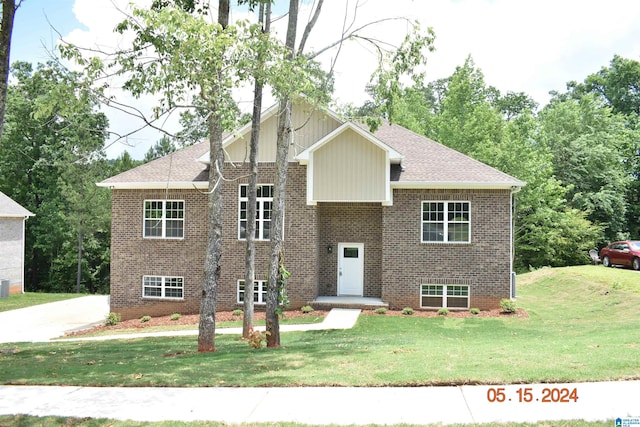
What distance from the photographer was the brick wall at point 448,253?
1958 centimetres

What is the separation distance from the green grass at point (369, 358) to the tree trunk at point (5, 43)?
14.9 feet

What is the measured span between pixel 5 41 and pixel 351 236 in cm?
1492

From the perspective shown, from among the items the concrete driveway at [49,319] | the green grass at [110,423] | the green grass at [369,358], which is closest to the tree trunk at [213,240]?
the green grass at [369,358]

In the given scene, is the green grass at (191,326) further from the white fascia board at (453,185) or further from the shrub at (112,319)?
the white fascia board at (453,185)

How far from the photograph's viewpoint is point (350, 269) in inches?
836

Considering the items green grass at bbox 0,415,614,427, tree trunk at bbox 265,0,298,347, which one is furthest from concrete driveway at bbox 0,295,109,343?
green grass at bbox 0,415,614,427

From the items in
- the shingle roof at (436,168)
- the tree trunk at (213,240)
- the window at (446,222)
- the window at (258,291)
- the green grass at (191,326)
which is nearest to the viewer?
the tree trunk at (213,240)

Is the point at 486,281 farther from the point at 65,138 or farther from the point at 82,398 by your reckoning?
the point at 65,138

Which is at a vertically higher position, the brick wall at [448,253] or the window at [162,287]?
the brick wall at [448,253]

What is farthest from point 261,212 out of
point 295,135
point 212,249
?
point 212,249

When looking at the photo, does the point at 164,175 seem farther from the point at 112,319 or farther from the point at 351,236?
the point at 351,236

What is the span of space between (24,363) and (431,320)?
12.1m

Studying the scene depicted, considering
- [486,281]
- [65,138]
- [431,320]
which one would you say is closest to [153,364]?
[431,320]

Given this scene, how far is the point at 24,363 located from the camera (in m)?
10.6
